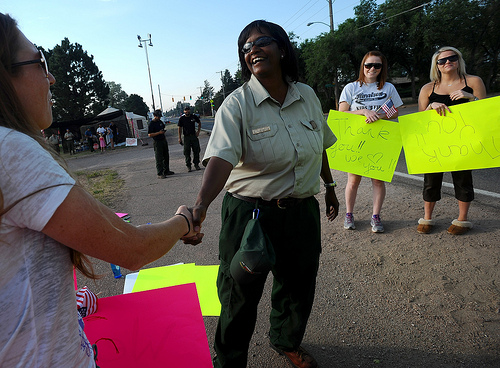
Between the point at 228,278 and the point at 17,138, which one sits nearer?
the point at 17,138

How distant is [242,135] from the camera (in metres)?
1.96

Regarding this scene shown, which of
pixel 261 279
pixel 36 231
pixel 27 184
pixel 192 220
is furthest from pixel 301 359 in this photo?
pixel 27 184

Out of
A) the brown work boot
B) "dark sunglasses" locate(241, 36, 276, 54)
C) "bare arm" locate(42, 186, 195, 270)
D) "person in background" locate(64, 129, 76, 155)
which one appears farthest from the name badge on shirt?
"person in background" locate(64, 129, 76, 155)

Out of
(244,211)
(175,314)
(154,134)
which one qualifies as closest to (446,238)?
(244,211)

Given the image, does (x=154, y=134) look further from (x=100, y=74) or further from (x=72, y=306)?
(x=100, y=74)

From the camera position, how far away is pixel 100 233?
3.20ft

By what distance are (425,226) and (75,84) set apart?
57.1m

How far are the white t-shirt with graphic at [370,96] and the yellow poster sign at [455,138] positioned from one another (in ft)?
1.06

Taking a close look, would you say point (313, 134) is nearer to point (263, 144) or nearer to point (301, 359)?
point (263, 144)

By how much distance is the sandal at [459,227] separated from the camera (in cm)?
387

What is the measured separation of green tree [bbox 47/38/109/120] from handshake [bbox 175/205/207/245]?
178ft

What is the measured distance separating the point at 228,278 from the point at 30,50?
58.1 inches

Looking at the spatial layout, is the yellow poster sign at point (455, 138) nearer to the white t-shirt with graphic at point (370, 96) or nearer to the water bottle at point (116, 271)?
the white t-shirt with graphic at point (370, 96)

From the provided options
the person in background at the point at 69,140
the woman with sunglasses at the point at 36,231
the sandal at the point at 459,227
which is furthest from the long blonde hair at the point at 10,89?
the person in background at the point at 69,140
